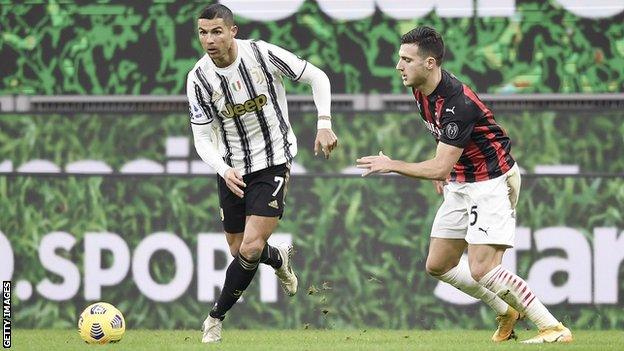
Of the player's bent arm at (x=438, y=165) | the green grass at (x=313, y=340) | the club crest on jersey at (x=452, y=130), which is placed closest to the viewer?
the player's bent arm at (x=438, y=165)

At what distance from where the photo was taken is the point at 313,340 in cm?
948

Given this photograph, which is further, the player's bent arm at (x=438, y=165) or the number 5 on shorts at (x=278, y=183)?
the number 5 on shorts at (x=278, y=183)

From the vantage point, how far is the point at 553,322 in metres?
8.54

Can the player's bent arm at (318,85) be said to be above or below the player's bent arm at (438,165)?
above

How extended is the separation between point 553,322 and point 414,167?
1.35 m

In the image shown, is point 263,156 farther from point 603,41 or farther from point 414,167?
point 603,41

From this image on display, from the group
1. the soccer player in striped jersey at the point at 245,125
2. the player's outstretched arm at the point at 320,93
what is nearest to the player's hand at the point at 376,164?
the player's outstretched arm at the point at 320,93

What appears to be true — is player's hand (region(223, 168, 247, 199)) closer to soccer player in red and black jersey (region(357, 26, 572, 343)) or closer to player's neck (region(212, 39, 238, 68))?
player's neck (region(212, 39, 238, 68))

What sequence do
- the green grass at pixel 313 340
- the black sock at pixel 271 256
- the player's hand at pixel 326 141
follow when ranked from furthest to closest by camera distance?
the black sock at pixel 271 256, the green grass at pixel 313 340, the player's hand at pixel 326 141

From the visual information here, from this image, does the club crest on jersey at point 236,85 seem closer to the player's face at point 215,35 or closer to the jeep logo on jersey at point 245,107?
the jeep logo on jersey at point 245,107

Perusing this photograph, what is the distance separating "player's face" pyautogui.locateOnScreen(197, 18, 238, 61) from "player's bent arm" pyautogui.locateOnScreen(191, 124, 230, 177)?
0.49 m

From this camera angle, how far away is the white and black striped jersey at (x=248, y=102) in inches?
349

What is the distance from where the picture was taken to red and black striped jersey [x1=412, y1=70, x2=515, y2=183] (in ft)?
27.4

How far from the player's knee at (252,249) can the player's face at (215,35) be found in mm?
1212
